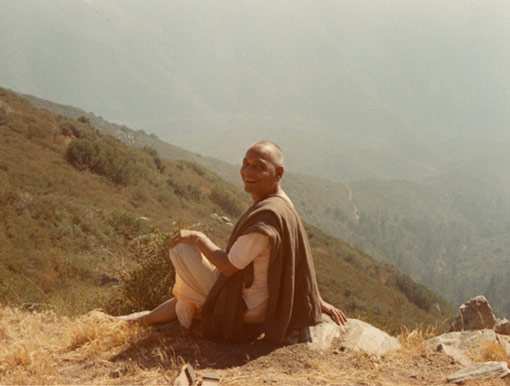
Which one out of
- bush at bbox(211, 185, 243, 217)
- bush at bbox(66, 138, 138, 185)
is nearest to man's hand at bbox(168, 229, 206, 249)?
bush at bbox(66, 138, 138, 185)

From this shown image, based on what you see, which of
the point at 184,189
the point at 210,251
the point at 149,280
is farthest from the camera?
the point at 184,189

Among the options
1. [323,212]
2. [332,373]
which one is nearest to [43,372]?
[332,373]

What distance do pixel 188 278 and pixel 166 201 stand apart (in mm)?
22814

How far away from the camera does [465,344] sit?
16.5 feet

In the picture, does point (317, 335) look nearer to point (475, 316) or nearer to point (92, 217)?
point (475, 316)

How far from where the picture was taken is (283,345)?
411 cm

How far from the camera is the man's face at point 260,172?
3.92 metres

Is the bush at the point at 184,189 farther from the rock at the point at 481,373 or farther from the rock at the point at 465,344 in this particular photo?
the rock at the point at 481,373

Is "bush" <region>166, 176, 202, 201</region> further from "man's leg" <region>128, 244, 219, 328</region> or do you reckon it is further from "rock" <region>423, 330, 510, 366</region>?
"man's leg" <region>128, 244, 219, 328</region>

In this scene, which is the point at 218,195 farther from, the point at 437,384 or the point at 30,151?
the point at 437,384

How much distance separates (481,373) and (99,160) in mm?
22830

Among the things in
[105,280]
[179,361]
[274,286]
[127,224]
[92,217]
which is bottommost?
[105,280]

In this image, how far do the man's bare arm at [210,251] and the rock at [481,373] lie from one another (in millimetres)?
2097

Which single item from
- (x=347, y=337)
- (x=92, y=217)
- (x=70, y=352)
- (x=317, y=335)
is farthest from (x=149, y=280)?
(x=92, y=217)
